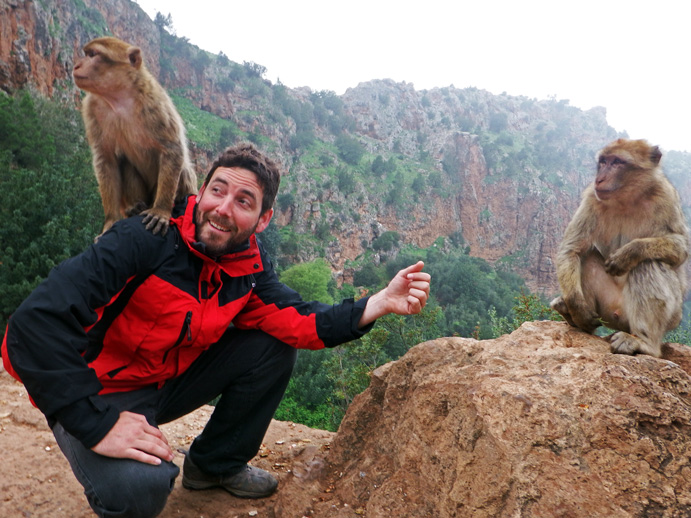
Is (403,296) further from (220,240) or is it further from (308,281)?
(308,281)

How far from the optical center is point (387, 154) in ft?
237

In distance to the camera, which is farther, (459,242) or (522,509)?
(459,242)

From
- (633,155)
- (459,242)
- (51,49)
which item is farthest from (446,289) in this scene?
(633,155)

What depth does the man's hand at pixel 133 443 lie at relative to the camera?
180 cm

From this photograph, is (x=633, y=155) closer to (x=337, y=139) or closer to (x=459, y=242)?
(x=459, y=242)

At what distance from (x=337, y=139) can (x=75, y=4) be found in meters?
36.9

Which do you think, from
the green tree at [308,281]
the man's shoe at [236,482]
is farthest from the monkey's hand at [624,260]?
the green tree at [308,281]

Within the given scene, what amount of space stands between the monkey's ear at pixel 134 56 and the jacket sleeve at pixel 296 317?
7.68 ft

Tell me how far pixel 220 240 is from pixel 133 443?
99 centimetres

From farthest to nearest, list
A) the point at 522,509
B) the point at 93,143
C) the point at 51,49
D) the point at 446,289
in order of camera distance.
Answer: the point at 446,289, the point at 51,49, the point at 93,143, the point at 522,509

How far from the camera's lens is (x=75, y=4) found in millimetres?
36844

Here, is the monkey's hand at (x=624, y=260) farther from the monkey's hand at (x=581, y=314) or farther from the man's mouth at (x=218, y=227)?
the man's mouth at (x=218, y=227)

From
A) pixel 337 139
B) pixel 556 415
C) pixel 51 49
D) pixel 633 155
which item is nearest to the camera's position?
pixel 556 415

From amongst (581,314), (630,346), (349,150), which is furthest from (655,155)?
(349,150)
